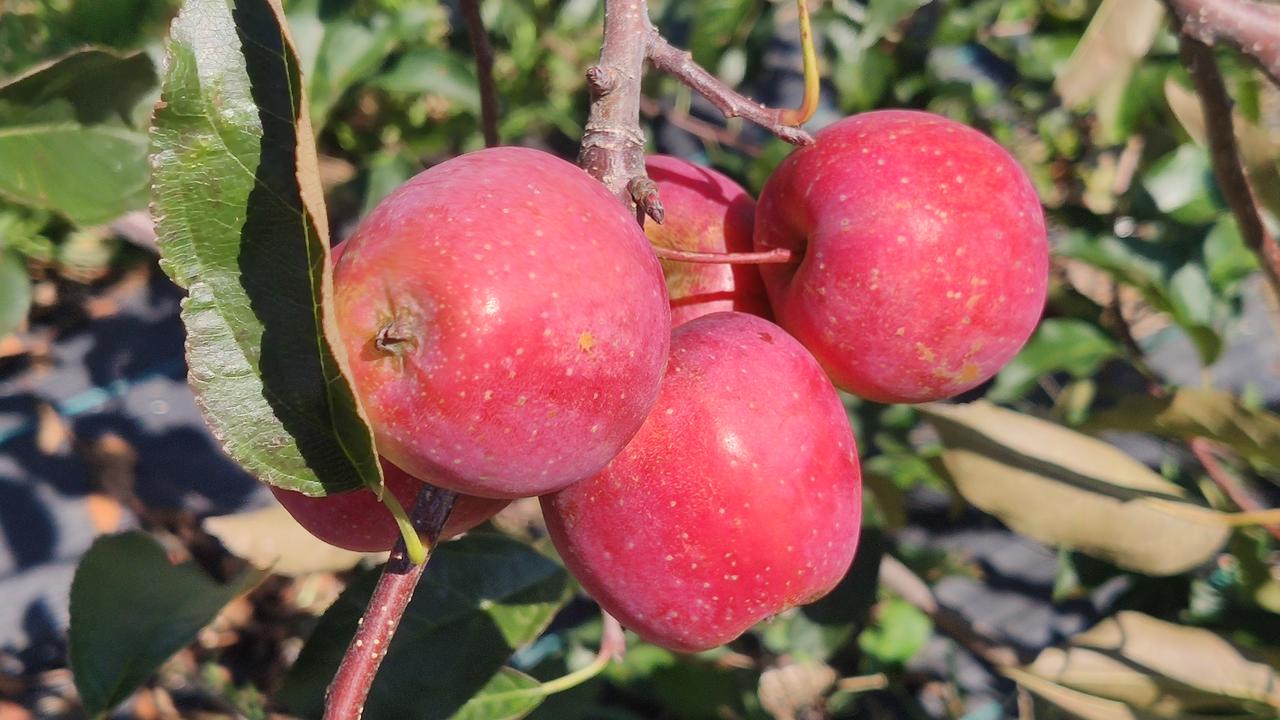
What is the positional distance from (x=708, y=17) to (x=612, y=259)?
0.99 metres

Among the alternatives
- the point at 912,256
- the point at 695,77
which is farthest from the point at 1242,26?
the point at 695,77

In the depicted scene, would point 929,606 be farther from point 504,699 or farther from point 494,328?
point 494,328

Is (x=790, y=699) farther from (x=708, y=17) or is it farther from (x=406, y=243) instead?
(x=406, y=243)

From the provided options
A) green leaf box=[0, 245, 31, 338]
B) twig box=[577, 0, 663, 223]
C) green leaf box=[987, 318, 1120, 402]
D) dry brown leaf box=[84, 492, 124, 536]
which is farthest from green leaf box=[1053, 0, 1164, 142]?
dry brown leaf box=[84, 492, 124, 536]

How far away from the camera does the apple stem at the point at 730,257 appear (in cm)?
60

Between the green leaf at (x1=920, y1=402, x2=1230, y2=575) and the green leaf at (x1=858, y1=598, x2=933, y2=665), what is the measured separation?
2.04ft

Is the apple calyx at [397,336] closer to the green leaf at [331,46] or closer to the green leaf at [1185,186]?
the green leaf at [331,46]

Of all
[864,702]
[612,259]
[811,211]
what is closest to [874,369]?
[811,211]

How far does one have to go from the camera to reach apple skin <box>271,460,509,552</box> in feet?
2.06

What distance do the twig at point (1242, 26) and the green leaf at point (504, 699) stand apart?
0.73m

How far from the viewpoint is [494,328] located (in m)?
0.46

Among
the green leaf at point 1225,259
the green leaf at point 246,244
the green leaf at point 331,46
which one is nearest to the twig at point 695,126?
the green leaf at point 331,46

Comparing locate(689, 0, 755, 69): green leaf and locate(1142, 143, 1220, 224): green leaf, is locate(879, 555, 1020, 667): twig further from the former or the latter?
locate(689, 0, 755, 69): green leaf

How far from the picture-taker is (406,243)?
0.48 meters
